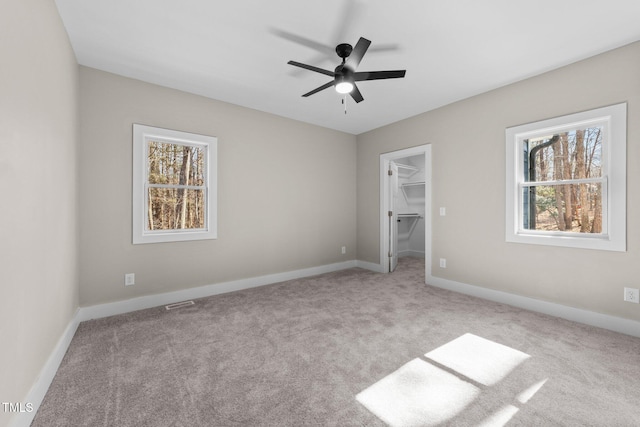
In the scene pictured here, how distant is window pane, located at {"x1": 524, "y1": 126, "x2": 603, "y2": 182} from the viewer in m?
2.79

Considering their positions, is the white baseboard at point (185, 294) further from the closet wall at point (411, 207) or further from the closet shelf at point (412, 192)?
the closet shelf at point (412, 192)

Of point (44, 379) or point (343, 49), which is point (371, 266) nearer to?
point (343, 49)

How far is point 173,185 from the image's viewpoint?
3.33 m

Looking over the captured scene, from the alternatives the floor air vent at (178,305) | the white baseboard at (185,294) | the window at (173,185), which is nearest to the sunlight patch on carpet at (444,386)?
the floor air vent at (178,305)

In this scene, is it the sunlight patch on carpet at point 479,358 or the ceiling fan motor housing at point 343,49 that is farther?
the ceiling fan motor housing at point 343,49

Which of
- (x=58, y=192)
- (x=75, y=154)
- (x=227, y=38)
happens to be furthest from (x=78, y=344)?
(x=227, y=38)

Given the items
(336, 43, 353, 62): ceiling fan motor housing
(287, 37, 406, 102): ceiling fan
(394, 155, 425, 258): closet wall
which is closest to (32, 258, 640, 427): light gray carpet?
(287, 37, 406, 102): ceiling fan

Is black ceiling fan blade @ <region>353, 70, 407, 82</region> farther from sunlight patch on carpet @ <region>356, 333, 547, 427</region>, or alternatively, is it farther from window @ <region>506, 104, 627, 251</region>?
sunlight patch on carpet @ <region>356, 333, 547, 427</region>

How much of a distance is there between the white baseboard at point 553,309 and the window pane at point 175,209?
3633 mm

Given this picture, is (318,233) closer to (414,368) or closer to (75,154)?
(414,368)

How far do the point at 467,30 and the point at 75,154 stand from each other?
149 inches

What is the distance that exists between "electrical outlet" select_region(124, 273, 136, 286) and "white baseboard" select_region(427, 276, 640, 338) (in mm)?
4045

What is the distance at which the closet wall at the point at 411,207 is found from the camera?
6.60 metres

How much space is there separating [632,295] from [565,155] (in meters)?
1.50
